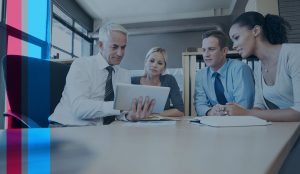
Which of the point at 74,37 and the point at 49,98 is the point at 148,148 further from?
the point at 74,37

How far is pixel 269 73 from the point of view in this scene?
154cm

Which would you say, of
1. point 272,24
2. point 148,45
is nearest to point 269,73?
point 272,24

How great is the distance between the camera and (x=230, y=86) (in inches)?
72.9

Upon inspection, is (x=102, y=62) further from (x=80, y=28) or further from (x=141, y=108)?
(x=80, y=28)

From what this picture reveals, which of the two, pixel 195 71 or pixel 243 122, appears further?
pixel 195 71

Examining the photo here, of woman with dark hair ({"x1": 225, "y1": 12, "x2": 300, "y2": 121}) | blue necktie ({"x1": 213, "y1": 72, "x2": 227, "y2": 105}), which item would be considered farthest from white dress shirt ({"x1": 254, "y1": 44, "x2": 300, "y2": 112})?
blue necktie ({"x1": 213, "y1": 72, "x2": 227, "y2": 105})

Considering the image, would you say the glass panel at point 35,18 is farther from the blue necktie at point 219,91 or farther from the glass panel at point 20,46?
the blue necktie at point 219,91

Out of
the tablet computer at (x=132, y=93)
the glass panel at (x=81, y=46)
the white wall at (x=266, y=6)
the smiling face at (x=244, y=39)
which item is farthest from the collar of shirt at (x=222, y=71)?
the glass panel at (x=81, y=46)

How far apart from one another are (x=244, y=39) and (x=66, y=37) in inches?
178

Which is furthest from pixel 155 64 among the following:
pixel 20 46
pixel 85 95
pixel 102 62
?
pixel 20 46

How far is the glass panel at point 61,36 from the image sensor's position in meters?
4.88

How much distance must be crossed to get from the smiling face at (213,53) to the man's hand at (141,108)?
3.29 feet

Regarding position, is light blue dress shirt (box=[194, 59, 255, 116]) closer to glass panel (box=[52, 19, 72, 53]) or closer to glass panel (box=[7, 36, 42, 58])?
glass panel (box=[7, 36, 42, 58])

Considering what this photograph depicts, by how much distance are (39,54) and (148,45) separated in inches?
108
